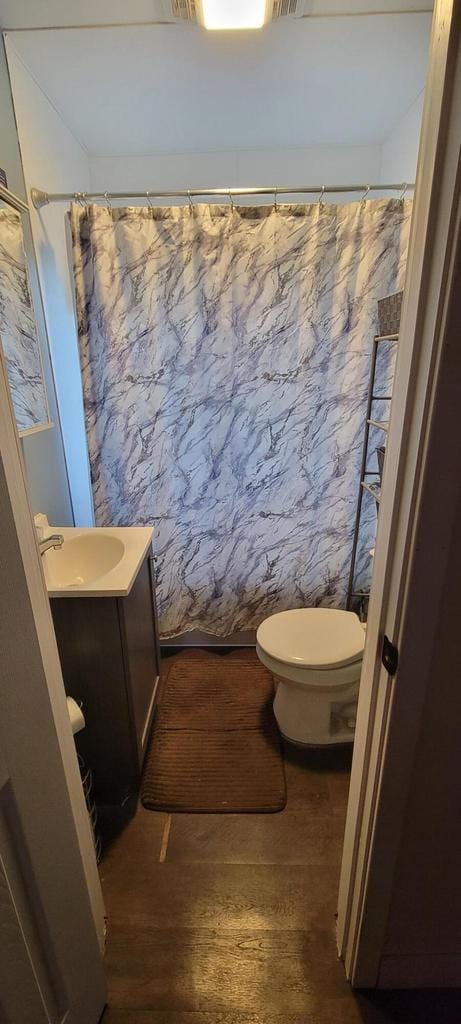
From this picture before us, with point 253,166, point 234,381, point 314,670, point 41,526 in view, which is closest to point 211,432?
point 234,381

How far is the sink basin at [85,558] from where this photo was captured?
1.57m

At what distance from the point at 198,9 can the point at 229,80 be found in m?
0.30

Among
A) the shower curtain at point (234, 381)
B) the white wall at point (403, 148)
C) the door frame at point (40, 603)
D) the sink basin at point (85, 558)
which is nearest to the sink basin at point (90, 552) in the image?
the sink basin at point (85, 558)

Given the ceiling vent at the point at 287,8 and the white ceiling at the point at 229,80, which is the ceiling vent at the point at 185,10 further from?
the ceiling vent at the point at 287,8

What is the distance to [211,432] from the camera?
6.28ft

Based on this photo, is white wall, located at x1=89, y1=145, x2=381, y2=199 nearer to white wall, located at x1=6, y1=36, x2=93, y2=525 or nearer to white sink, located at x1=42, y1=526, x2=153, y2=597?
white wall, located at x1=6, y1=36, x2=93, y2=525

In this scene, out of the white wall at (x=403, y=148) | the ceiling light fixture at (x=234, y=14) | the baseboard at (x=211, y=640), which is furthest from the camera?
the baseboard at (x=211, y=640)

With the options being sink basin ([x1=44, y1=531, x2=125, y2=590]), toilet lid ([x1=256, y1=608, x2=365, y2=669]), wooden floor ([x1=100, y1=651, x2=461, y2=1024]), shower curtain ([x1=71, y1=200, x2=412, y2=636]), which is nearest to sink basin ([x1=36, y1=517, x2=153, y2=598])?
sink basin ([x1=44, y1=531, x2=125, y2=590])

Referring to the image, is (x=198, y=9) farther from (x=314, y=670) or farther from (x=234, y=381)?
(x=314, y=670)

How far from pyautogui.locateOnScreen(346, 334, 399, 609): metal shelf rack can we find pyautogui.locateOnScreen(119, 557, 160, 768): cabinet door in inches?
36.3

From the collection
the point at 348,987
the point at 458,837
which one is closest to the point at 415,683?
the point at 458,837

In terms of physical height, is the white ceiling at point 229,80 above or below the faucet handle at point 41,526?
above

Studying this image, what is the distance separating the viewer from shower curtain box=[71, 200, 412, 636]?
171 centimetres

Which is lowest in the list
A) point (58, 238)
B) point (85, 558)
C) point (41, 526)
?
point (85, 558)
